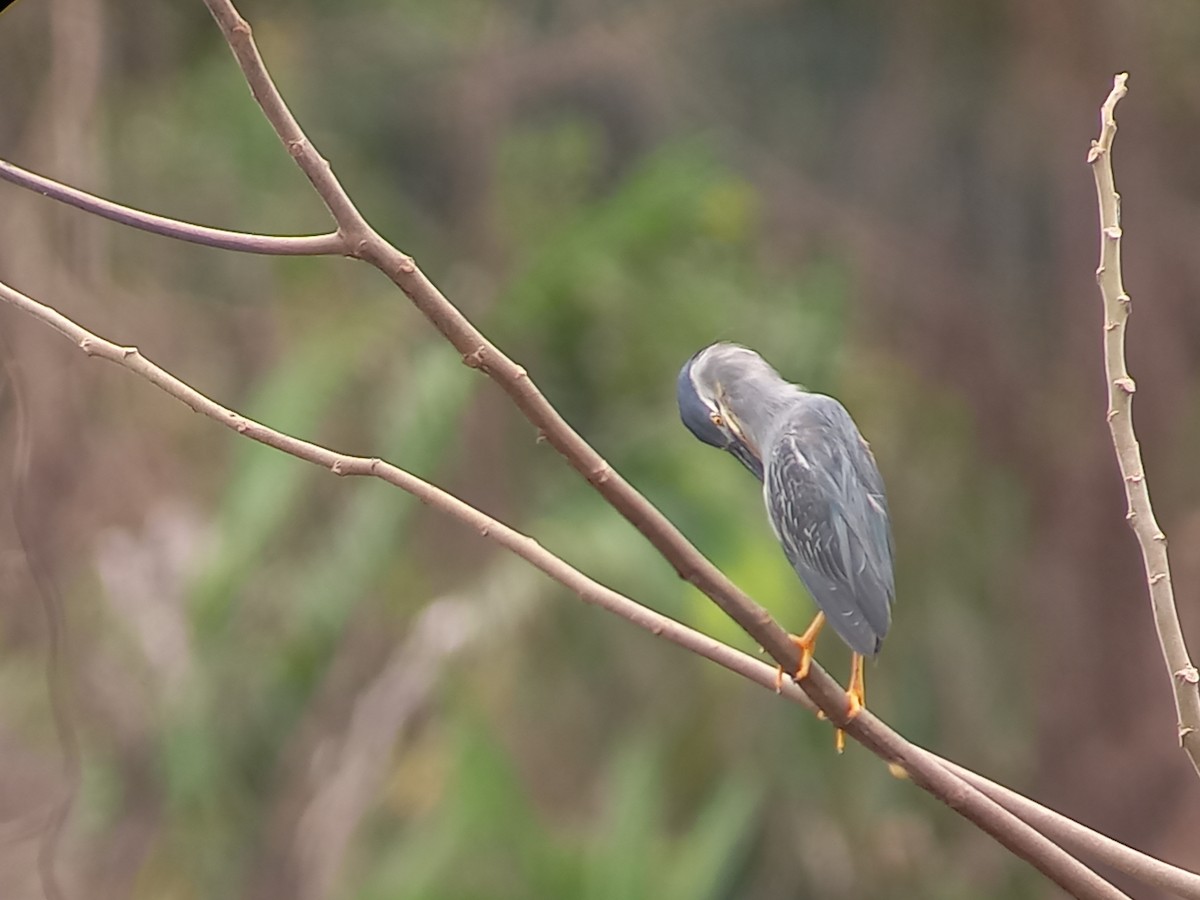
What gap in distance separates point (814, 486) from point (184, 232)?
47 centimetres

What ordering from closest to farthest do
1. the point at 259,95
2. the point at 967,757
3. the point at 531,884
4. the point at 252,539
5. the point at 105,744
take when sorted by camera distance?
1. the point at 259,95
2. the point at 531,884
3. the point at 252,539
4. the point at 105,744
5. the point at 967,757

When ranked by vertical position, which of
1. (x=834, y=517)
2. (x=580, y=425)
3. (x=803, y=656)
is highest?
(x=580, y=425)

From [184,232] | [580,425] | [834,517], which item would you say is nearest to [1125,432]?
[834,517]

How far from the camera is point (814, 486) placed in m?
1.01

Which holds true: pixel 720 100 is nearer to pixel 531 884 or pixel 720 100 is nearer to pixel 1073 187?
pixel 1073 187

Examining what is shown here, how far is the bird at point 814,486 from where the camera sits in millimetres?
993

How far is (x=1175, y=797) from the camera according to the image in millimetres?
3135

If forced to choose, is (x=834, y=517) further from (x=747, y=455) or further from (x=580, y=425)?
(x=580, y=425)

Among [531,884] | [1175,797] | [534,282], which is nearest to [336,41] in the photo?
[534,282]

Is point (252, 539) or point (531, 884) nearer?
point (531, 884)

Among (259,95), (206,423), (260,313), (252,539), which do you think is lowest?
(259,95)

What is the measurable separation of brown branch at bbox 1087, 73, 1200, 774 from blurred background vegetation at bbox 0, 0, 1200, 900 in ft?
5.22

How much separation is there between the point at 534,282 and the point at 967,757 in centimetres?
170

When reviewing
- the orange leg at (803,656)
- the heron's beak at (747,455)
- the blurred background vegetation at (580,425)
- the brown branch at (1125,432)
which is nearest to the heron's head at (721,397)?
the heron's beak at (747,455)
